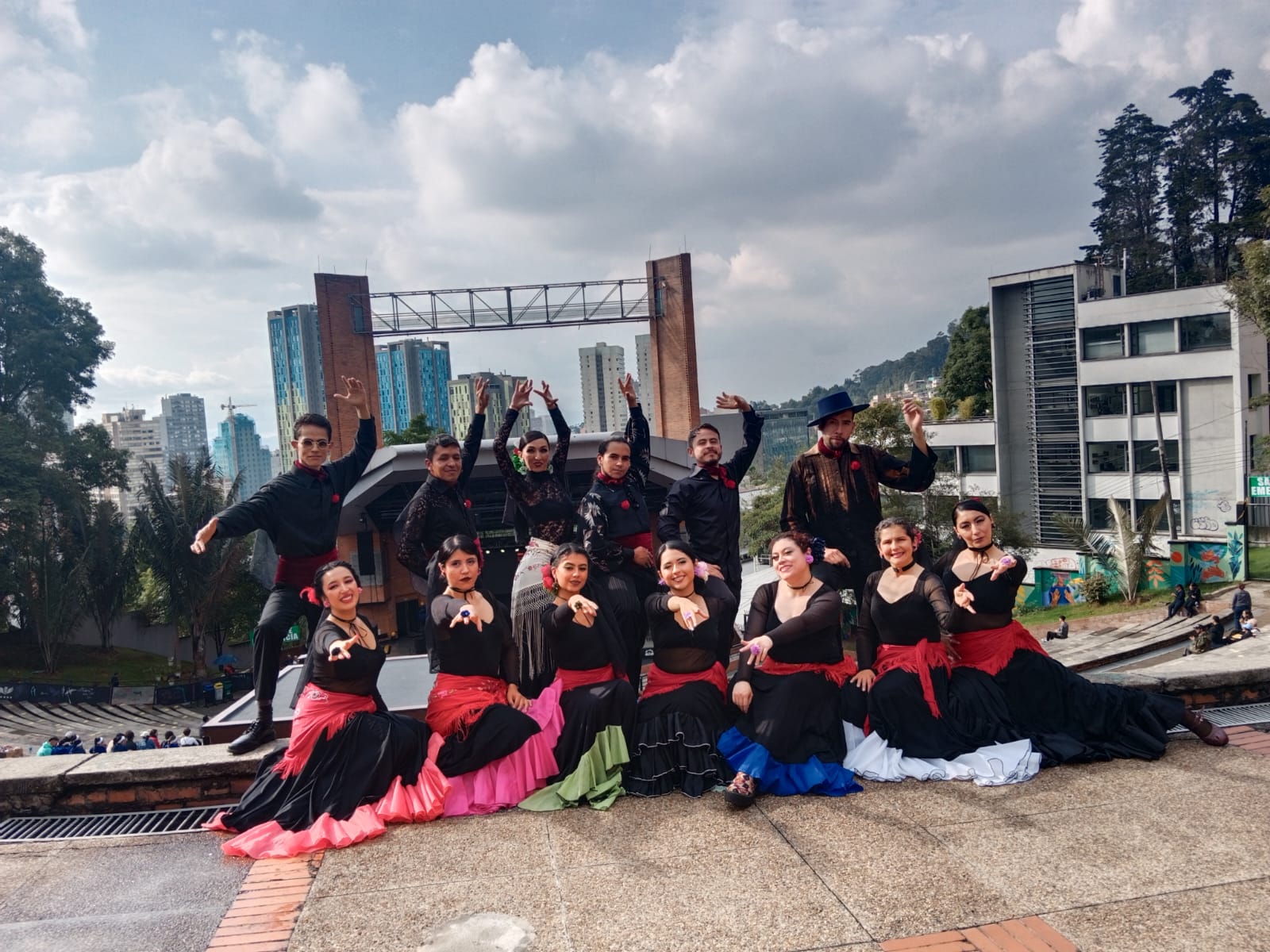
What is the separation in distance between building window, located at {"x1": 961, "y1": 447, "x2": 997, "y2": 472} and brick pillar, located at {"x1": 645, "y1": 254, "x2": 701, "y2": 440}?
1088cm

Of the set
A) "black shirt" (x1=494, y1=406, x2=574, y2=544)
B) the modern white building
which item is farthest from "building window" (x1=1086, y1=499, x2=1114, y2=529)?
"black shirt" (x1=494, y1=406, x2=574, y2=544)

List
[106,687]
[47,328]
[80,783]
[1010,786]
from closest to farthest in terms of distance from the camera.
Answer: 1. [1010,786]
2. [80,783]
3. [106,687]
4. [47,328]

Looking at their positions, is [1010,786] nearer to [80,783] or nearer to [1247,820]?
[1247,820]

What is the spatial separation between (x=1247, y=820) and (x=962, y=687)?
4.71 feet

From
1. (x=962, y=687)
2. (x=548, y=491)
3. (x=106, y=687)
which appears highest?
(x=548, y=491)

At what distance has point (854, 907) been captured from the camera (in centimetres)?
334

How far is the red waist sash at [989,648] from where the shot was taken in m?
5.07

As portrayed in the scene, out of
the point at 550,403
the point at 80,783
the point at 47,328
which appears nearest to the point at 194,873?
the point at 80,783

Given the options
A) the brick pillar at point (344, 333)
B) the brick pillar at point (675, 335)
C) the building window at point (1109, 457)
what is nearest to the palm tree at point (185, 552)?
the brick pillar at point (344, 333)

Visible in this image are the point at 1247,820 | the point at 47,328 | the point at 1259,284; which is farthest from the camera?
the point at 47,328

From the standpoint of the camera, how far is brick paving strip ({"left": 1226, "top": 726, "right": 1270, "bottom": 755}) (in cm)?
480

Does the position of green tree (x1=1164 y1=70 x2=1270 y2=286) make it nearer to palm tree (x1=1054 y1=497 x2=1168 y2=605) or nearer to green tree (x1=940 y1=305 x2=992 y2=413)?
green tree (x1=940 y1=305 x2=992 y2=413)

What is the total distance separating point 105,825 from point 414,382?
85421mm

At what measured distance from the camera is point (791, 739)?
15.1ft
